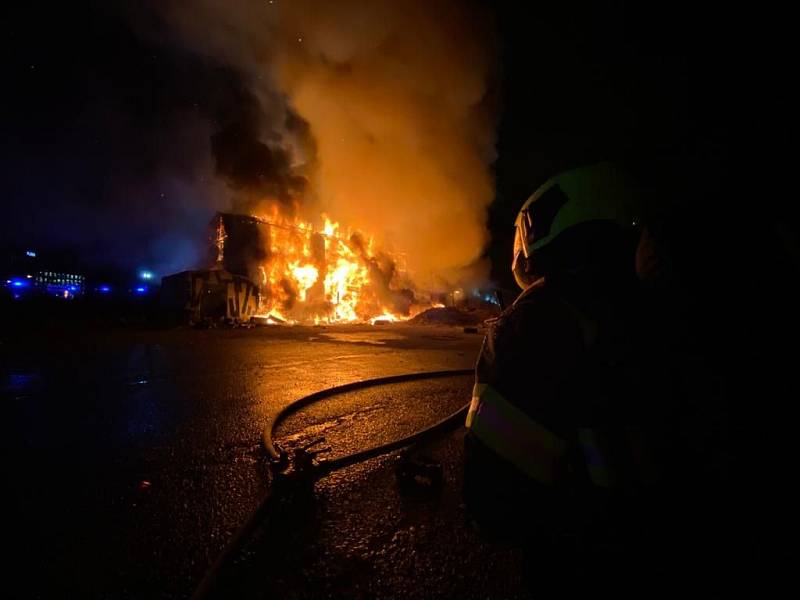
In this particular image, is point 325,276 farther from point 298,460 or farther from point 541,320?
point 541,320

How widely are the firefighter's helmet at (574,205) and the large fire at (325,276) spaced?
22.0 m

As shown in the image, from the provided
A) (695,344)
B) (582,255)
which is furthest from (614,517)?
(582,255)

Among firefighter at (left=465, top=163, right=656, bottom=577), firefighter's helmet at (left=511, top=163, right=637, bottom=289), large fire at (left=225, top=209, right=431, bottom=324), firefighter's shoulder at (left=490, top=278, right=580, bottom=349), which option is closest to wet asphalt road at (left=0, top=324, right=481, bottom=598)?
firefighter at (left=465, top=163, right=656, bottom=577)

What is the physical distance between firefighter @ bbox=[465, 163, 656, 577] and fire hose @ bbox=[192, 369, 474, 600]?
3.38ft

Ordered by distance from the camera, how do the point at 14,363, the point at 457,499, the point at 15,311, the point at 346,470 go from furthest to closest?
the point at 15,311
the point at 14,363
the point at 346,470
the point at 457,499

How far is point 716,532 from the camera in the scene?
0.80 m

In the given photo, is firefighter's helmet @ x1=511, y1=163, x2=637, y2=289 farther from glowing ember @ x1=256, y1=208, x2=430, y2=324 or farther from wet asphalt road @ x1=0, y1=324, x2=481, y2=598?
glowing ember @ x1=256, y1=208, x2=430, y2=324

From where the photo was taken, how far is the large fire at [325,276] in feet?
79.2

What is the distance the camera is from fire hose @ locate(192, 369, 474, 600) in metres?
1.31

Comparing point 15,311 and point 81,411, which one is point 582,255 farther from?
point 15,311

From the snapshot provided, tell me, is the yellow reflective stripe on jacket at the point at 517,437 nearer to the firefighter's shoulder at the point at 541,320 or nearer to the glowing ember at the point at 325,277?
the firefighter's shoulder at the point at 541,320

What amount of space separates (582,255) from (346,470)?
2072mm

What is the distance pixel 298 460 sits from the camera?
1.96m

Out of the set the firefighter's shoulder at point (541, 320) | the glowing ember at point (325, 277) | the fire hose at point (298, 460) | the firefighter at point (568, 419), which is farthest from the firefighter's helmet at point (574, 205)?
the glowing ember at point (325, 277)
